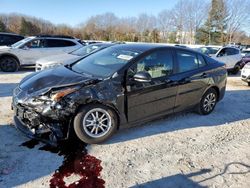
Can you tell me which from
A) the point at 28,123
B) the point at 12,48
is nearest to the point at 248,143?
the point at 28,123

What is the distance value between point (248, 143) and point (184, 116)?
144cm

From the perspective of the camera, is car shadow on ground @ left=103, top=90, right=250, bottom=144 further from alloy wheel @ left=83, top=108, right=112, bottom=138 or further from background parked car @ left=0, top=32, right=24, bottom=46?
background parked car @ left=0, top=32, right=24, bottom=46

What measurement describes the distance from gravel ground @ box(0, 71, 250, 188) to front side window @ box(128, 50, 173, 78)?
3.33 feet

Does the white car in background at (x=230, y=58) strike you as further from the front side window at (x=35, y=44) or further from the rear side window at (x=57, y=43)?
the front side window at (x=35, y=44)

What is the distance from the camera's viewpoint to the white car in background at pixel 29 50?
1105 cm

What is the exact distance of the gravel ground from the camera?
3342mm

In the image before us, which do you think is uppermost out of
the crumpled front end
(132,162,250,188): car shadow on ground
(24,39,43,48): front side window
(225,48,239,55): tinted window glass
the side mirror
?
(24,39,43,48): front side window

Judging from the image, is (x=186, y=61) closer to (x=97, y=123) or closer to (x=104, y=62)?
(x=104, y=62)

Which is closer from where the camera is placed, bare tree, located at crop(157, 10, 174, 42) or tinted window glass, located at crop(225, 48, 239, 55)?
tinted window glass, located at crop(225, 48, 239, 55)

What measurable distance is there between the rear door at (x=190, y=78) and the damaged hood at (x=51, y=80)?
186cm

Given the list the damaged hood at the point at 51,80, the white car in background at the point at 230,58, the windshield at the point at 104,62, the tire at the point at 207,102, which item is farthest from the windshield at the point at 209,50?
the damaged hood at the point at 51,80

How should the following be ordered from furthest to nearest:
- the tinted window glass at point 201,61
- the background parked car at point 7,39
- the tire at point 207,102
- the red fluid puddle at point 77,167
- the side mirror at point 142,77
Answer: the background parked car at point 7,39 < the tire at point 207,102 < the tinted window glass at point 201,61 < the side mirror at point 142,77 < the red fluid puddle at point 77,167

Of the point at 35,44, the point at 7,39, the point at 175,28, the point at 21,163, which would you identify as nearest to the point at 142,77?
the point at 21,163

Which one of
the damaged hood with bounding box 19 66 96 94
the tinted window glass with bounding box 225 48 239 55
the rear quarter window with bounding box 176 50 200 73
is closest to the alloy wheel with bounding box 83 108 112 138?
the damaged hood with bounding box 19 66 96 94
